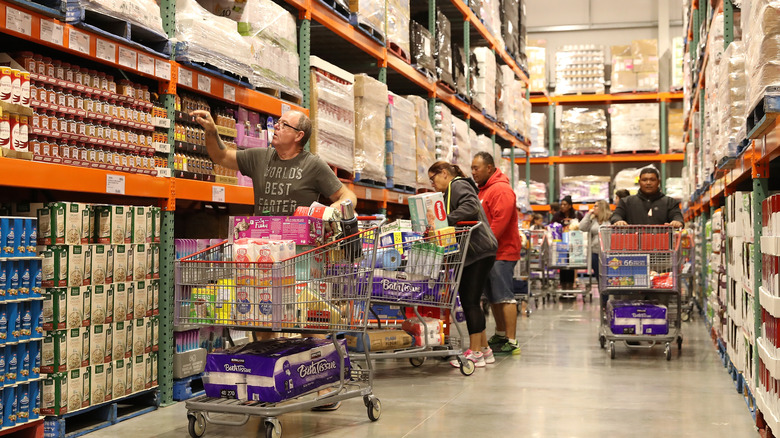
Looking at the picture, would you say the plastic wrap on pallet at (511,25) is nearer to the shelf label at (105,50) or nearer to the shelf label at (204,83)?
the shelf label at (204,83)

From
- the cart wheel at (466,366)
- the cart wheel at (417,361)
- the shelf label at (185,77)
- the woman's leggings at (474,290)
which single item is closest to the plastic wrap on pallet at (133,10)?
the shelf label at (185,77)

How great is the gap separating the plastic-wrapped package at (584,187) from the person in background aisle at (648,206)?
11.8 metres

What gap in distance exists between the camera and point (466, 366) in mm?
5965

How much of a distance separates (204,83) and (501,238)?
3.33 m

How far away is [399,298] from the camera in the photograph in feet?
17.5

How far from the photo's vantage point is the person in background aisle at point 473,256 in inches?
244

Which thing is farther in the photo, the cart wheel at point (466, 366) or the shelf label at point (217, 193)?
the cart wheel at point (466, 366)

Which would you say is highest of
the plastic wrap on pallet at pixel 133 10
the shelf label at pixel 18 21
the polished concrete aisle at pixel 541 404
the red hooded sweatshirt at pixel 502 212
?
the plastic wrap on pallet at pixel 133 10

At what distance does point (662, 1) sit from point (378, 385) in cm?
1841

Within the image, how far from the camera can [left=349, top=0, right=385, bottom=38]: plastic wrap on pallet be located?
704 centimetres

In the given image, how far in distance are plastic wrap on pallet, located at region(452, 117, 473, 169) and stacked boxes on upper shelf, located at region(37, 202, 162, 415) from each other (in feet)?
17.9

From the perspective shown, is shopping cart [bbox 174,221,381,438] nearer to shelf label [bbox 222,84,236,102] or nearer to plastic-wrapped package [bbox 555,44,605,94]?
shelf label [bbox 222,84,236,102]

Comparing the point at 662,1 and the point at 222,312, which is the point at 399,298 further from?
the point at 662,1

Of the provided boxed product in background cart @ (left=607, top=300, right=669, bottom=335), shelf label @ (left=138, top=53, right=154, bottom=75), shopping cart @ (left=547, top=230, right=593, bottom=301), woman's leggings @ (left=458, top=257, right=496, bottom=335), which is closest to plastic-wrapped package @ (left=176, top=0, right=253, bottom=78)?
shelf label @ (left=138, top=53, right=154, bottom=75)
